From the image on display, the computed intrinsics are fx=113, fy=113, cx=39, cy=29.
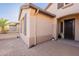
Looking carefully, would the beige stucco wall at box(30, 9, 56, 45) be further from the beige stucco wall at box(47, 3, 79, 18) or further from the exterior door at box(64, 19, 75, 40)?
the exterior door at box(64, 19, 75, 40)

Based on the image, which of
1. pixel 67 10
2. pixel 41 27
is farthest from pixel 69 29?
pixel 41 27

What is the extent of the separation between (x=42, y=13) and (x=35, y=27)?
1.72 meters

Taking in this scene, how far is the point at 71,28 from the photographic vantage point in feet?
36.1

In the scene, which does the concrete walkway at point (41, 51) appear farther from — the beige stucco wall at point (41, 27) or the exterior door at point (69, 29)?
the exterior door at point (69, 29)

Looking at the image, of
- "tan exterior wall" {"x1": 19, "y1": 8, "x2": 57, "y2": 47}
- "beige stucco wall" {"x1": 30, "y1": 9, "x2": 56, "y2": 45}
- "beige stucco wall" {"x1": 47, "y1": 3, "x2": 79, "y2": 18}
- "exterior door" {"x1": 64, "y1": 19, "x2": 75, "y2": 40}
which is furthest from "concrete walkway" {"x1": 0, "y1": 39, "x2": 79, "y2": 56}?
"exterior door" {"x1": 64, "y1": 19, "x2": 75, "y2": 40}

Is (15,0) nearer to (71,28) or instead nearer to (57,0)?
(57,0)

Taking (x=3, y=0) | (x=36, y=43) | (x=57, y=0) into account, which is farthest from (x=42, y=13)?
(x=3, y=0)

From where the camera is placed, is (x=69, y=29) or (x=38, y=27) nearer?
(x=38, y=27)

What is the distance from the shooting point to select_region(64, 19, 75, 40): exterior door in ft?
35.6

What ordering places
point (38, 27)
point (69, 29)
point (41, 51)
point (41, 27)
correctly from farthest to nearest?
1. point (69, 29)
2. point (41, 27)
3. point (38, 27)
4. point (41, 51)

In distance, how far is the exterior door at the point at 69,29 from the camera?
10852 mm

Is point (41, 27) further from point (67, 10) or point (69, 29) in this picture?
point (69, 29)

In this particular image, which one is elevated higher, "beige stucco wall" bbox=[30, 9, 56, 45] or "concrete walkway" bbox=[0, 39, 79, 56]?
"beige stucco wall" bbox=[30, 9, 56, 45]

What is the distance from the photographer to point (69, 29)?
1127 cm
